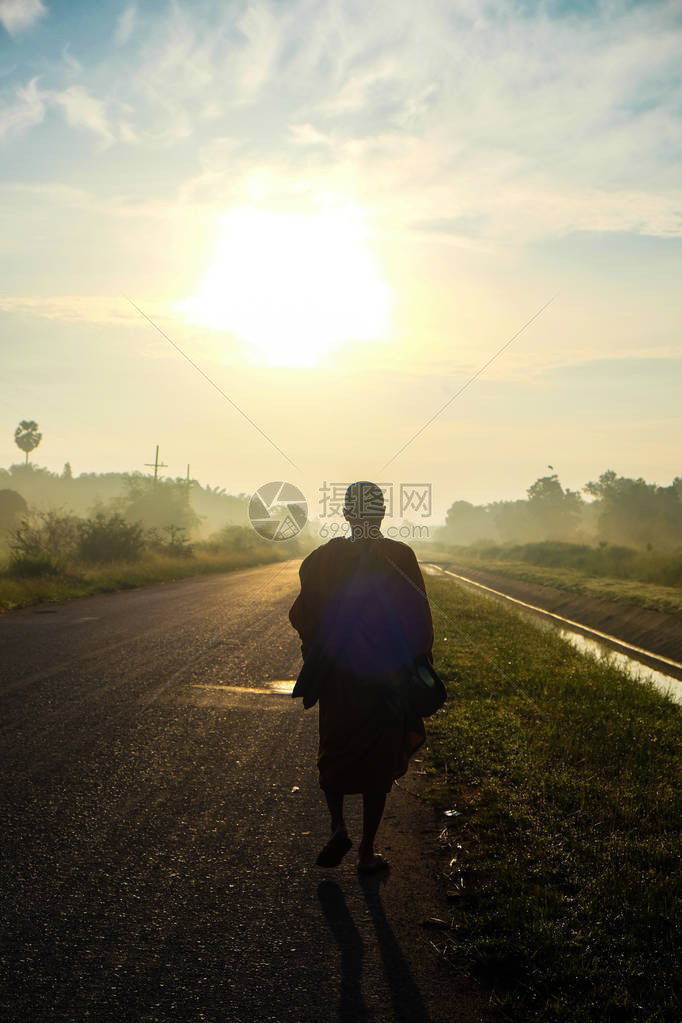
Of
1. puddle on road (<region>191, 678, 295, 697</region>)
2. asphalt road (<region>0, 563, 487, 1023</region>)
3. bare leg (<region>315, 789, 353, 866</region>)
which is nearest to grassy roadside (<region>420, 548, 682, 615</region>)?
puddle on road (<region>191, 678, 295, 697</region>)

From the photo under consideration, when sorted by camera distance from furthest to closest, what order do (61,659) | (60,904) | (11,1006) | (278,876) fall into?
(61,659) < (278,876) < (60,904) < (11,1006)

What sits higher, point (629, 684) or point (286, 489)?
point (286, 489)

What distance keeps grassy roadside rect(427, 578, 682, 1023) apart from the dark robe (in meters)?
0.75

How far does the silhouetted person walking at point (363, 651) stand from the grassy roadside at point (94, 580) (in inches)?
523

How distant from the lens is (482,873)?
3979mm

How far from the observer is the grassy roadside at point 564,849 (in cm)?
299

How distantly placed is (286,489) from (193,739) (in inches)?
4564

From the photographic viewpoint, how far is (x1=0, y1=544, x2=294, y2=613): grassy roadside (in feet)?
59.0

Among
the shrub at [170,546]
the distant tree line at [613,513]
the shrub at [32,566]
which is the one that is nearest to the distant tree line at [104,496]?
the shrub at [170,546]

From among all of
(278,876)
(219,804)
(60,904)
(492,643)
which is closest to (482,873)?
(278,876)

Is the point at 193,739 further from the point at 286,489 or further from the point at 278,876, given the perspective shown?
the point at 286,489

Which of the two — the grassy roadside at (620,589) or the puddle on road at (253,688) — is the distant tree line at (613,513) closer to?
the grassy roadside at (620,589)

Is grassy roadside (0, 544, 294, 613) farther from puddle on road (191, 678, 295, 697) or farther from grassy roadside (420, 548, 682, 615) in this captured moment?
grassy roadside (420, 548, 682, 615)

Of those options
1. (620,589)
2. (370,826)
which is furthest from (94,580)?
(370,826)
